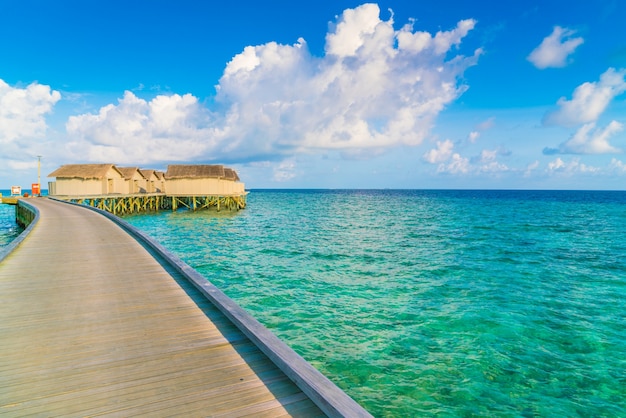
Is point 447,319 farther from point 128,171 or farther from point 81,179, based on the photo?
point 128,171

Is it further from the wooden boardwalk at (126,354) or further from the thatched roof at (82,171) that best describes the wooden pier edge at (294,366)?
the thatched roof at (82,171)

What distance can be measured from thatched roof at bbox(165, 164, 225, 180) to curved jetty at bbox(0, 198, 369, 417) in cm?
3701

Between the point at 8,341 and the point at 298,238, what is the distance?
735 inches

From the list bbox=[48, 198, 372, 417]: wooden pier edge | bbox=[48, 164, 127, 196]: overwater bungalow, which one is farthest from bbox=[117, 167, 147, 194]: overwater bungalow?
bbox=[48, 198, 372, 417]: wooden pier edge

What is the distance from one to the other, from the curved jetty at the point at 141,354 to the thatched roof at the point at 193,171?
3701 centimetres

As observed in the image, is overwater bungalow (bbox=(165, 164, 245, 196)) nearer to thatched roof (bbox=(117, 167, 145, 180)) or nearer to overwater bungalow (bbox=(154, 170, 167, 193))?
thatched roof (bbox=(117, 167, 145, 180))

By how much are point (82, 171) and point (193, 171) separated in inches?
470

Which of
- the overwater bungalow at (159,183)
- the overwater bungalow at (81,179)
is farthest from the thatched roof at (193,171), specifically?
the overwater bungalow at (159,183)

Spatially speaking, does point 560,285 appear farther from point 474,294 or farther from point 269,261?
point 269,261

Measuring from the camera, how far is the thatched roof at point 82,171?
37.5m

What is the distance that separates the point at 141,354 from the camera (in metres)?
4.21

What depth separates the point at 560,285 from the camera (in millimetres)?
12578

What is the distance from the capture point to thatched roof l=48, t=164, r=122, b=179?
3753 centimetres

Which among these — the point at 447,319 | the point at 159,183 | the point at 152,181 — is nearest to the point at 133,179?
the point at 152,181
